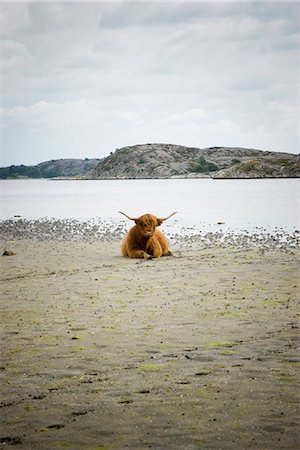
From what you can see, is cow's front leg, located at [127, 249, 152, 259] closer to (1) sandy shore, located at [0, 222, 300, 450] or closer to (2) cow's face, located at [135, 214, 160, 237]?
(2) cow's face, located at [135, 214, 160, 237]

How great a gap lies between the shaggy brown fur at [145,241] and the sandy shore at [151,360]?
364 cm

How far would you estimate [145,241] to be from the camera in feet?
63.5

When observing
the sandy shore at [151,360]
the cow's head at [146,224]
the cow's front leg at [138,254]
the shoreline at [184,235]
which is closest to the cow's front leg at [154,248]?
the cow's front leg at [138,254]

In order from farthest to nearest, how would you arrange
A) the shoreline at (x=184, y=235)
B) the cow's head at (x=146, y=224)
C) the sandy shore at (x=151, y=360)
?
1. the shoreline at (x=184, y=235)
2. the cow's head at (x=146, y=224)
3. the sandy shore at (x=151, y=360)

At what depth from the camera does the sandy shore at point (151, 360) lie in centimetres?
547

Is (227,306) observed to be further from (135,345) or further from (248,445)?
(248,445)

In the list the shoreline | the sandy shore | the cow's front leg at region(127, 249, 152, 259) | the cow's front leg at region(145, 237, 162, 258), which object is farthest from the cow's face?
the shoreline

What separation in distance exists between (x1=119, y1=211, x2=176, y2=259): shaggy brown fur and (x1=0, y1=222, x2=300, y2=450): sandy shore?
3.64m

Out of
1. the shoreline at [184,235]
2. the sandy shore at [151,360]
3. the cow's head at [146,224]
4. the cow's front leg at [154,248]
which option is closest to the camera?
the sandy shore at [151,360]

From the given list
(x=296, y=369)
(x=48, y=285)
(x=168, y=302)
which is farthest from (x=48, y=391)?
(x=48, y=285)

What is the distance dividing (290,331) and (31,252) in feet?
46.3

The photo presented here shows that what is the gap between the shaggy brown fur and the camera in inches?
738

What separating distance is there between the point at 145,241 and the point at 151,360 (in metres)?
11.8

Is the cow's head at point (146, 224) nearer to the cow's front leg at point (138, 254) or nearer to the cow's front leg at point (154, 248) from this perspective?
the cow's front leg at point (154, 248)
